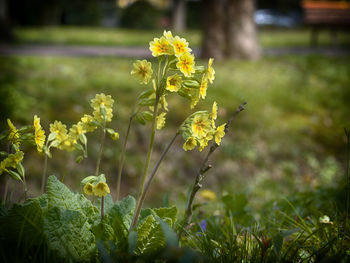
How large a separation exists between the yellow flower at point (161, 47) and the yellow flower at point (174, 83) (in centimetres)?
8

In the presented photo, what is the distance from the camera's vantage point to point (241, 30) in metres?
7.38

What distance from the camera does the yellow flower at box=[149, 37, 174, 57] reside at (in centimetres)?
122

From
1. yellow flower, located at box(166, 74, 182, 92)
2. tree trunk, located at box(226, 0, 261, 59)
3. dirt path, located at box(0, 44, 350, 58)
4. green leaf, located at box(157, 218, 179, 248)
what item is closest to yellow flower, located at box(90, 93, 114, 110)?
yellow flower, located at box(166, 74, 182, 92)

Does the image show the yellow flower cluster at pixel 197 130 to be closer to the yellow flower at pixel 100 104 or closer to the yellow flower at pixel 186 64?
the yellow flower at pixel 186 64

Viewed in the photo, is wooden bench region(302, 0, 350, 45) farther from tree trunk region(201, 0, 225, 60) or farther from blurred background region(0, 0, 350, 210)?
tree trunk region(201, 0, 225, 60)

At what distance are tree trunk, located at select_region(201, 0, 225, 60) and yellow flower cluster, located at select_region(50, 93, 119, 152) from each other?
6.06 meters

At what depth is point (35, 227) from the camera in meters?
1.20

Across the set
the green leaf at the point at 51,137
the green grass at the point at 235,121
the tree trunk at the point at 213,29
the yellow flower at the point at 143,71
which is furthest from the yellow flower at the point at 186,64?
the tree trunk at the point at 213,29

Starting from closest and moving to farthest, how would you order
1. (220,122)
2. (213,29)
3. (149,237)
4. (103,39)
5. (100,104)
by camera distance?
(149,237), (100,104), (220,122), (213,29), (103,39)

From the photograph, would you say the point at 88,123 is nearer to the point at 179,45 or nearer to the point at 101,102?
the point at 101,102

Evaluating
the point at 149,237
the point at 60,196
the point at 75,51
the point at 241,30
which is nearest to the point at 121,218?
the point at 149,237

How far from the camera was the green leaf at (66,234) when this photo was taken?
1.19m

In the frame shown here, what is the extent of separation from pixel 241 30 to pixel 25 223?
22.2ft

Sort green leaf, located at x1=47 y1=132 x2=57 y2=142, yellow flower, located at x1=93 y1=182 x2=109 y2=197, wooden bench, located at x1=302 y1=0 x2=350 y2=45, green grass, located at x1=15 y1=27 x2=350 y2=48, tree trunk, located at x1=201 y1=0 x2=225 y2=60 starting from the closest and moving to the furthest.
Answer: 1. yellow flower, located at x1=93 y1=182 x2=109 y2=197
2. green leaf, located at x1=47 y1=132 x2=57 y2=142
3. tree trunk, located at x1=201 y1=0 x2=225 y2=60
4. wooden bench, located at x1=302 y1=0 x2=350 y2=45
5. green grass, located at x1=15 y1=27 x2=350 y2=48
